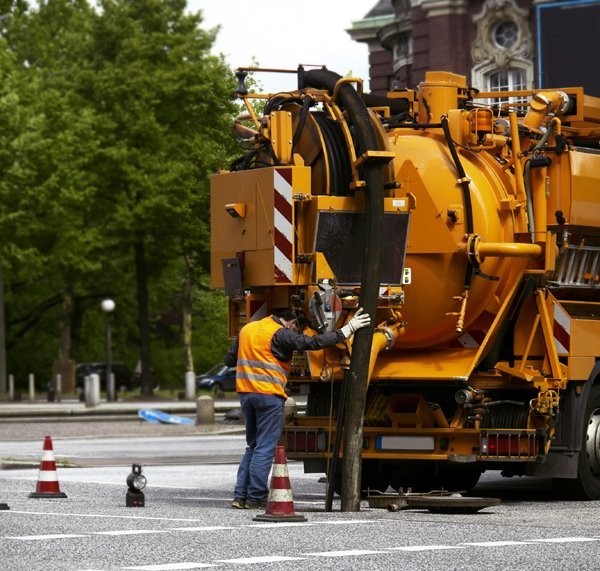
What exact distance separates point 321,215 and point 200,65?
41.1 meters

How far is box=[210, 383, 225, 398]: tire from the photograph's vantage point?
58.8 m

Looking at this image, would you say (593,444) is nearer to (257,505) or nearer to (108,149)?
(257,505)

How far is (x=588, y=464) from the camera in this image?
55.3 feet

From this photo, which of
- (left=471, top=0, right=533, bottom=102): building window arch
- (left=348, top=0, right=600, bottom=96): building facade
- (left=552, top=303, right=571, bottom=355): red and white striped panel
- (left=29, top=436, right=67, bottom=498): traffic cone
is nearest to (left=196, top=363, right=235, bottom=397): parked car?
(left=348, top=0, right=600, bottom=96): building facade

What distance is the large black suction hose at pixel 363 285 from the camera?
612 inches

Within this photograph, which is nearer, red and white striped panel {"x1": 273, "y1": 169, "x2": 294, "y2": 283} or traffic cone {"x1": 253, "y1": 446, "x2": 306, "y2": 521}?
traffic cone {"x1": 253, "y1": 446, "x2": 306, "y2": 521}

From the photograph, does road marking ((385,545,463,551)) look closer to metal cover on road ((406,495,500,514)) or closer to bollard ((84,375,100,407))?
metal cover on road ((406,495,500,514))

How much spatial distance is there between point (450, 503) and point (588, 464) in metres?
2.10

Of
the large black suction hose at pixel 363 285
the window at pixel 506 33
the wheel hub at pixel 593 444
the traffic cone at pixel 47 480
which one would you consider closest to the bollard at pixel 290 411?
the large black suction hose at pixel 363 285

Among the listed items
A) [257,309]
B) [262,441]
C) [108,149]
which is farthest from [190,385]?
[262,441]

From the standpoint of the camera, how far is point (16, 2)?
67062mm

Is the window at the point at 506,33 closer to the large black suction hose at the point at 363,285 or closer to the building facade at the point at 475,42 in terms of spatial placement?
the building facade at the point at 475,42

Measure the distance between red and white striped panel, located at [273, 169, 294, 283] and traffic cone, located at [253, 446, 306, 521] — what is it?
6.14 feet

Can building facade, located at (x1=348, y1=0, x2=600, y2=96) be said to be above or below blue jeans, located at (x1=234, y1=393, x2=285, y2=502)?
above
